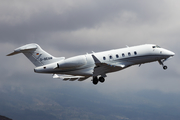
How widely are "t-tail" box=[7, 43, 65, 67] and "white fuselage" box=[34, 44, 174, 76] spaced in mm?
821

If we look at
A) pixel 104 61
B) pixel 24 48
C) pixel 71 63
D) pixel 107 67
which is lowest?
pixel 107 67

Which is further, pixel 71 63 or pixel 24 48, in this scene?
pixel 24 48

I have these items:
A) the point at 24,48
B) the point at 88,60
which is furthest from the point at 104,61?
the point at 24,48

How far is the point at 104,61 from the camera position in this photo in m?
33.2

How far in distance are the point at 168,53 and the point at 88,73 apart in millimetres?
11454

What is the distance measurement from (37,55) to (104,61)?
8.60 meters

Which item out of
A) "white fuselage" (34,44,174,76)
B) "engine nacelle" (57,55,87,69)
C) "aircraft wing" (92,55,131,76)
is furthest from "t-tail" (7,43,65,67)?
"aircraft wing" (92,55,131,76)

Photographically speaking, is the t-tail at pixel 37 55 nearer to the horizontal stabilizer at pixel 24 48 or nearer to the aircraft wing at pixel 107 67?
the horizontal stabilizer at pixel 24 48

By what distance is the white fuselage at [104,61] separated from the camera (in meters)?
32.4

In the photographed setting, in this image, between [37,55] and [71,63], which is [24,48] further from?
[71,63]

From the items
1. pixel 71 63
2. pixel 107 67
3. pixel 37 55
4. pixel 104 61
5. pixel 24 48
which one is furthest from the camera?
pixel 37 55

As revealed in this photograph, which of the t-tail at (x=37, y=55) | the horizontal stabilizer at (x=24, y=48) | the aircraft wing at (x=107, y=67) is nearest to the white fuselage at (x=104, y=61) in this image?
the aircraft wing at (x=107, y=67)

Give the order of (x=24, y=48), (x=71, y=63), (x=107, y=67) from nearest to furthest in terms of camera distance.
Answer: (x=71, y=63) < (x=107, y=67) < (x=24, y=48)

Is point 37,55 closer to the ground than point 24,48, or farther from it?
closer to the ground
